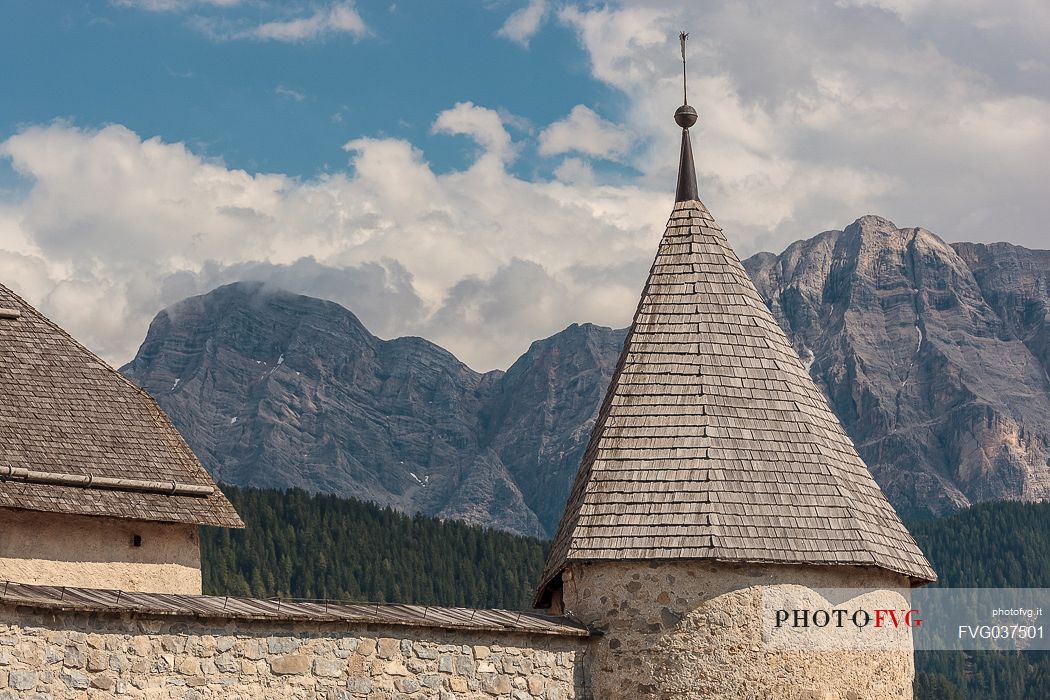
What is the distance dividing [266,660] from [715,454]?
15.8 feet

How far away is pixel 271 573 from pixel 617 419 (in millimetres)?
109884

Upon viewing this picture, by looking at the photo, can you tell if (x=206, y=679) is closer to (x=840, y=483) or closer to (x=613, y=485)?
(x=613, y=485)

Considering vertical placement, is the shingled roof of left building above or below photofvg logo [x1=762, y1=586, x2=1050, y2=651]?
above

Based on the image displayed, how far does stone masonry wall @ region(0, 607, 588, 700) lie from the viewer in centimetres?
1296

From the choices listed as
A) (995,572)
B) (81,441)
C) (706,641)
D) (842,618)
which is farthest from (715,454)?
(995,572)

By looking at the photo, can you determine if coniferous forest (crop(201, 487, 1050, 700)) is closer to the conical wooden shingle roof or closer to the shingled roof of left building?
the shingled roof of left building

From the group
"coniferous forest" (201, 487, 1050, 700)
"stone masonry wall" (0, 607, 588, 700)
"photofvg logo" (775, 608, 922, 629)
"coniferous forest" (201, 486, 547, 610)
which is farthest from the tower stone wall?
"coniferous forest" (201, 486, 547, 610)

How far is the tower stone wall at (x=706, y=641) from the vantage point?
1558 cm

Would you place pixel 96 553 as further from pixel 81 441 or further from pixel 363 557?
pixel 363 557

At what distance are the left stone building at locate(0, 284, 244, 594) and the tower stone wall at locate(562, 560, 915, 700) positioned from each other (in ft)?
23.2

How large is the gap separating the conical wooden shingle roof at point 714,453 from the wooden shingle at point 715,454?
0.04ft

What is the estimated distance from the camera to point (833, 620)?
15.9 m

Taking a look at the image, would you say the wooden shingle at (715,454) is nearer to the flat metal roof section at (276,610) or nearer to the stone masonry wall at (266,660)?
the flat metal roof section at (276,610)

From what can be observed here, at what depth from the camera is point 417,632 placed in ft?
48.9
